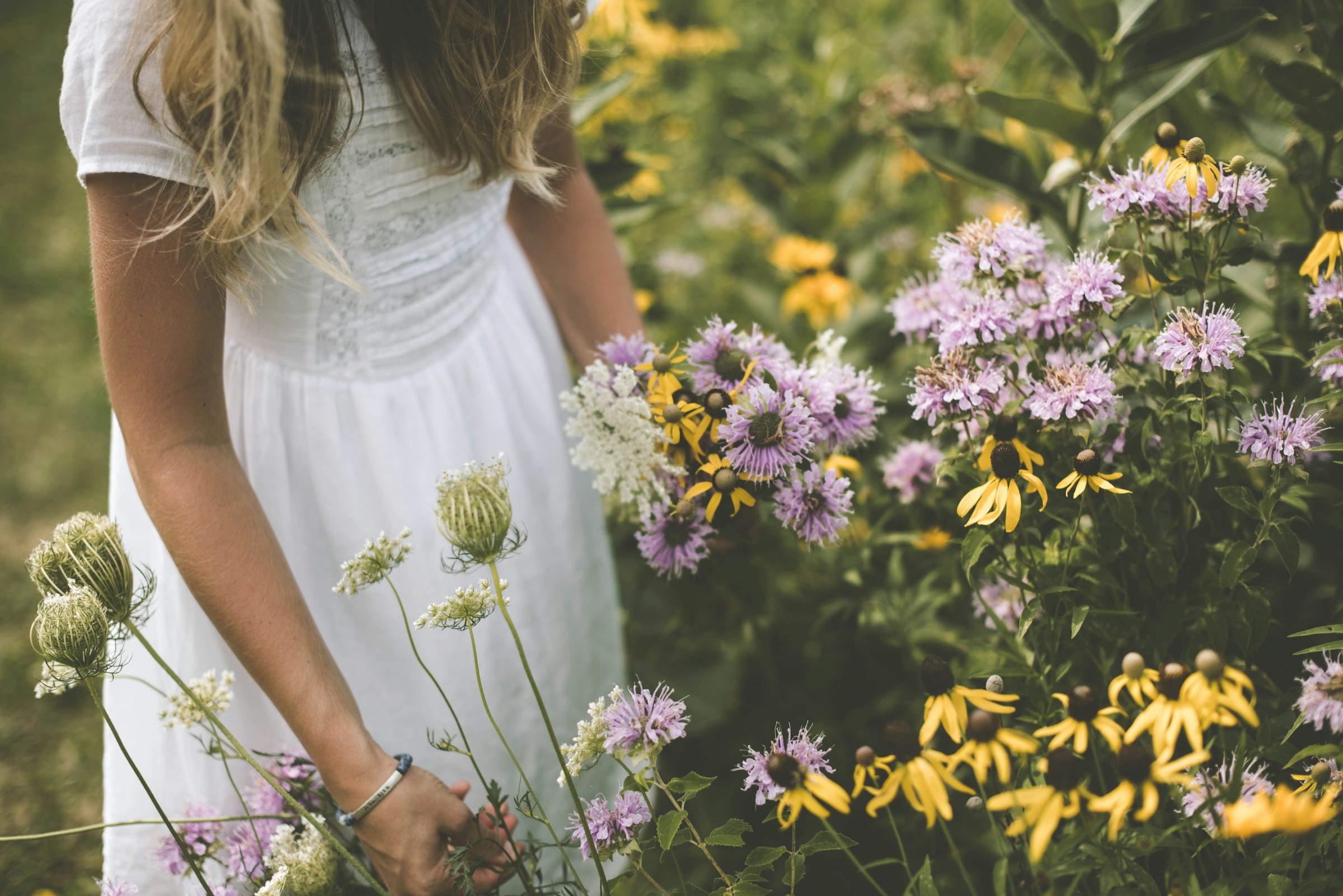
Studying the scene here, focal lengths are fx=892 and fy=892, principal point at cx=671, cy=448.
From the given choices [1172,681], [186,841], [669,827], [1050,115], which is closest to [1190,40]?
[1050,115]

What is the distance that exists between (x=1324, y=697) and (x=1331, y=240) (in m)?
0.37

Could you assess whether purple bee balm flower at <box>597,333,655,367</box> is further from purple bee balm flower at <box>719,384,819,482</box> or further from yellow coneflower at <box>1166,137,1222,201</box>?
yellow coneflower at <box>1166,137,1222,201</box>

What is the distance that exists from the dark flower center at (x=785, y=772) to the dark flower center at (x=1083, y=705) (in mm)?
175

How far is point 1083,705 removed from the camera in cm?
54

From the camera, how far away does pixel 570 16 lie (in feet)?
2.98

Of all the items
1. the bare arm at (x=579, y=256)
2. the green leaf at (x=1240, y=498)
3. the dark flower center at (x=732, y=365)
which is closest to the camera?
the green leaf at (x=1240, y=498)

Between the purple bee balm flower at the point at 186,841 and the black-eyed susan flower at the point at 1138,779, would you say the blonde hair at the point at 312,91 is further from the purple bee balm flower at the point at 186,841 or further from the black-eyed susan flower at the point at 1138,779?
the black-eyed susan flower at the point at 1138,779

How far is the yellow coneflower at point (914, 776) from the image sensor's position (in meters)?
0.52

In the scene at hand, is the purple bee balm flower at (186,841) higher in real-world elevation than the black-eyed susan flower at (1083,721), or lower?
lower

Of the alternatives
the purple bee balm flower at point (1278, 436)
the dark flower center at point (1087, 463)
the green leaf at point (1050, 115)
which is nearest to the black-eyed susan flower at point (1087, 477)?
the dark flower center at point (1087, 463)

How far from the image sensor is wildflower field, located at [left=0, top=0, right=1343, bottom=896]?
0.60 m

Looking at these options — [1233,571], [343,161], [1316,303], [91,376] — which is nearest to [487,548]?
[343,161]

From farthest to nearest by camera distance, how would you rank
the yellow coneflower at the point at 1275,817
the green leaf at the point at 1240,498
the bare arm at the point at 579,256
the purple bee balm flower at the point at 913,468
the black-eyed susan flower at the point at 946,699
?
the bare arm at the point at 579,256
the purple bee balm flower at the point at 913,468
the green leaf at the point at 1240,498
the black-eyed susan flower at the point at 946,699
the yellow coneflower at the point at 1275,817

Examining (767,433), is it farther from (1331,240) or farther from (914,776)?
(1331,240)
